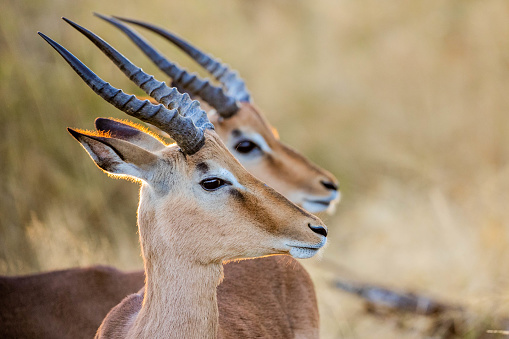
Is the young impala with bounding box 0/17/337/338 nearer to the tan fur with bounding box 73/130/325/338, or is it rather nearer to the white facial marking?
the tan fur with bounding box 73/130/325/338

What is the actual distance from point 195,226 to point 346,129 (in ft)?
31.6

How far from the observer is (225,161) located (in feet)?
11.1

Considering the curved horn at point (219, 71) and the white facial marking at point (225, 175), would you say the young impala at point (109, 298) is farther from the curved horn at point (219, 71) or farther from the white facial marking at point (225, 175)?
the curved horn at point (219, 71)

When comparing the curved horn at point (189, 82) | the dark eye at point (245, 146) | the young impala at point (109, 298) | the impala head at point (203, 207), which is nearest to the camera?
the impala head at point (203, 207)

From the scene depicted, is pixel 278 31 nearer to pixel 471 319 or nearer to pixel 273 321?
pixel 471 319

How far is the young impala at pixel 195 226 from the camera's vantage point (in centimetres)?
323

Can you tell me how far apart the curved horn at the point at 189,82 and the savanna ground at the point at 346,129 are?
223cm

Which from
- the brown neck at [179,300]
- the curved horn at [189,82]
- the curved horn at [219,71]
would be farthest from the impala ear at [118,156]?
the curved horn at [219,71]

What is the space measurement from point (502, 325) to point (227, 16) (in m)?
8.85

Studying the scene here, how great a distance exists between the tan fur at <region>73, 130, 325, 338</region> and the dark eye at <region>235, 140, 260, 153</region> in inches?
94.1

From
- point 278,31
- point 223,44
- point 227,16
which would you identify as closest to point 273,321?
point 223,44

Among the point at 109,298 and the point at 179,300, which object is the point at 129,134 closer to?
the point at 179,300

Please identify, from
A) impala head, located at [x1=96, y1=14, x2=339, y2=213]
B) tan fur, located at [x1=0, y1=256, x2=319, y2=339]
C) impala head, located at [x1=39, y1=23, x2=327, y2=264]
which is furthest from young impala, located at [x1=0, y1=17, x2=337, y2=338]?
impala head, located at [x1=96, y1=14, x2=339, y2=213]

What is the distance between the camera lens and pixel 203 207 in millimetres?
3271
